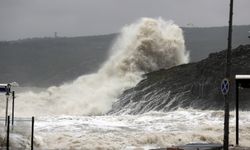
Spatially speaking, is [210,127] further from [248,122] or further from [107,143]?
[107,143]

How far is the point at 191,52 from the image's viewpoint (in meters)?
152

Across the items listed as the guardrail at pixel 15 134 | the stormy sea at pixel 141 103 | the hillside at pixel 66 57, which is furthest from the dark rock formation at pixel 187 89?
the hillside at pixel 66 57

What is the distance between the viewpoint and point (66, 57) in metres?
181

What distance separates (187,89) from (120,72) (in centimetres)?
1803

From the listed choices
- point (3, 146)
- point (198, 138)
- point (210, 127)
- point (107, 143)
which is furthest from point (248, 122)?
point (3, 146)

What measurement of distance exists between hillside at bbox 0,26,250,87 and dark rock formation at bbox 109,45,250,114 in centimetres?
8731

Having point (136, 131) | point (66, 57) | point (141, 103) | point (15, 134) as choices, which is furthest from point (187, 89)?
point (66, 57)

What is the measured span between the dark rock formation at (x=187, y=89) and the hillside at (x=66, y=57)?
8731 cm

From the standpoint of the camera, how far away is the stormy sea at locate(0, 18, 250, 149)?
2327 cm

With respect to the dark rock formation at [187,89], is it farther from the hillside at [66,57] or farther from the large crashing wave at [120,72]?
the hillside at [66,57]

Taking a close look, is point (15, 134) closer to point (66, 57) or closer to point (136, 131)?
point (136, 131)

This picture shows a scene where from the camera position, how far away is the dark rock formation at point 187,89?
37.3 metres

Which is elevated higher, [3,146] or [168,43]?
[168,43]

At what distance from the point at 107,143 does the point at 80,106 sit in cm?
2776
